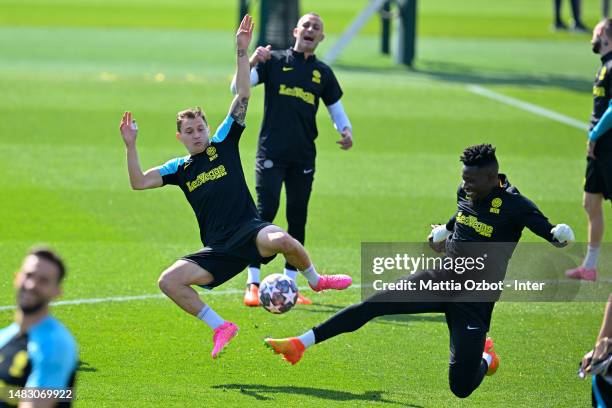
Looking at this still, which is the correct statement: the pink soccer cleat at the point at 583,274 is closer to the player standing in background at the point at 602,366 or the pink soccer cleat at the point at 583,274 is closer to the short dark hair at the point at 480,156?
the short dark hair at the point at 480,156

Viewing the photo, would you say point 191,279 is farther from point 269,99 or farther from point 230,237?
point 269,99

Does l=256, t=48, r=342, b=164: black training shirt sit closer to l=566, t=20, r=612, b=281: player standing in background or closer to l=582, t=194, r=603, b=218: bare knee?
l=566, t=20, r=612, b=281: player standing in background

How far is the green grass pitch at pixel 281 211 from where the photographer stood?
966 cm

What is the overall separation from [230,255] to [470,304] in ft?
6.84

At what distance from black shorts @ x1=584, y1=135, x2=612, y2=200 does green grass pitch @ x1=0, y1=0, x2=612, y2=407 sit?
55.3 inches

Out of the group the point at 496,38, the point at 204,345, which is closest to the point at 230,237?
the point at 204,345

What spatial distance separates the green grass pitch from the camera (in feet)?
31.7

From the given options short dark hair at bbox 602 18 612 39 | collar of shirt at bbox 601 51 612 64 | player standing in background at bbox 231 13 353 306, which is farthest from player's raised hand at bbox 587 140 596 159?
player standing in background at bbox 231 13 353 306

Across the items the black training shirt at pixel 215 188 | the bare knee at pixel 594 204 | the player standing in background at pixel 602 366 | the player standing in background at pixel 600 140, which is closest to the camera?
the player standing in background at pixel 602 366

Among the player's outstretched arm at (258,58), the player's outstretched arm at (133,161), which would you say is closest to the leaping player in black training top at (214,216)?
the player's outstretched arm at (133,161)

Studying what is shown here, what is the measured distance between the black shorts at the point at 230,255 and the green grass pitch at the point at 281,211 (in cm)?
86

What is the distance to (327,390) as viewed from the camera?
934cm

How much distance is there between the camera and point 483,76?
29.7 m

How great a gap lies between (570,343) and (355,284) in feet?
9.33
